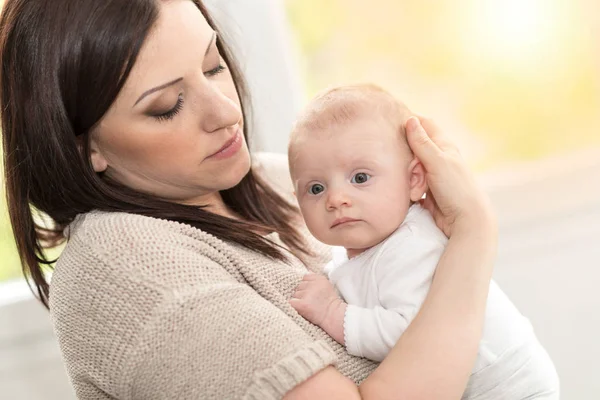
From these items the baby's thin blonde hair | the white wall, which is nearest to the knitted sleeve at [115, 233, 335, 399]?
the baby's thin blonde hair

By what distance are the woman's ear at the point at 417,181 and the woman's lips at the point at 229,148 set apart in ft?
1.13

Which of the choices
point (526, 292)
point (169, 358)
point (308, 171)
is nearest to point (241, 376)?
point (169, 358)

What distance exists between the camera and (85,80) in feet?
4.19

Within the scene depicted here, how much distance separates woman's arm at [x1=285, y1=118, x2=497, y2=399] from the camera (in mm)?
1135

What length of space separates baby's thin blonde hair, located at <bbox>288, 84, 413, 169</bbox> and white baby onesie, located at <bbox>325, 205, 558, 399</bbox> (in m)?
0.19

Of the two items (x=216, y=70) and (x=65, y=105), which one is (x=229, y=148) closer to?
(x=216, y=70)

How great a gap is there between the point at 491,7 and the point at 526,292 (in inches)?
36.1

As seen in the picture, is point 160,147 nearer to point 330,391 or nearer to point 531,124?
point 330,391

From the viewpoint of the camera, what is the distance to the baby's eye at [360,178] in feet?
4.39

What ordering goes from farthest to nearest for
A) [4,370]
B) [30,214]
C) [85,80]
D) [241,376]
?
[4,370] → [30,214] → [85,80] → [241,376]

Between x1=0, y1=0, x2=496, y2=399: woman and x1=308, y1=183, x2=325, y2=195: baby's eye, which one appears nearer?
x1=0, y1=0, x2=496, y2=399: woman

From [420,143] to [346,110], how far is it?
150 mm

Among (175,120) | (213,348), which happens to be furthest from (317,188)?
(213,348)

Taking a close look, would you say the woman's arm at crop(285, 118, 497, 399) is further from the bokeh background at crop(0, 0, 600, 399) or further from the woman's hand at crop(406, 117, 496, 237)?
the bokeh background at crop(0, 0, 600, 399)
